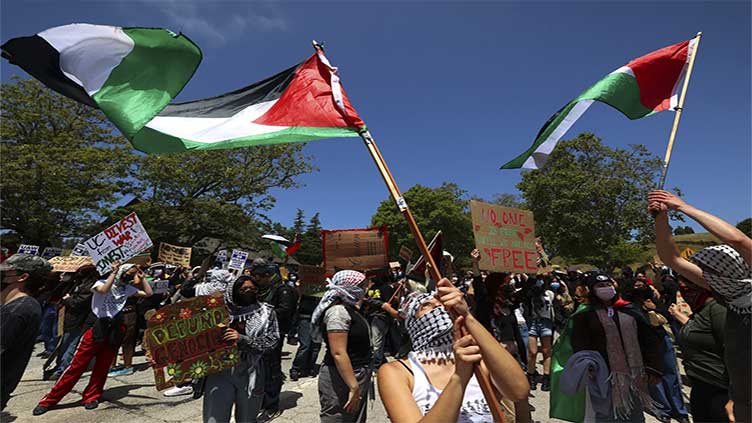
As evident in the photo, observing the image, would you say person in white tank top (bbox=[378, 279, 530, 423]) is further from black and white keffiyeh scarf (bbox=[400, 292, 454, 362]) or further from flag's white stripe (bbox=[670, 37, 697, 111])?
flag's white stripe (bbox=[670, 37, 697, 111])

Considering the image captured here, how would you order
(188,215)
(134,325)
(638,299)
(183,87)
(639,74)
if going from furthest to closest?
(188,215) → (134,325) → (638,299) → (639,74) → (183,87)

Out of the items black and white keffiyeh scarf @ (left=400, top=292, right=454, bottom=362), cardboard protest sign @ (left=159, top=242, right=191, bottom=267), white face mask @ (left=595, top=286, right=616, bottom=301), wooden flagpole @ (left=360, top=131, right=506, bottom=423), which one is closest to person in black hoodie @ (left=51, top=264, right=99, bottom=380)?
cardboard protest sign @ (left=159, top=242, right=191, bottom=267)

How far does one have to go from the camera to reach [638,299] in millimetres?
6031

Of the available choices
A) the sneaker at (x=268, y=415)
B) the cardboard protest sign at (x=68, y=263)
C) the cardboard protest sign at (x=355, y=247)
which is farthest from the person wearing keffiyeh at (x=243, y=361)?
the cardboard protest sign at (x=68, y=263)

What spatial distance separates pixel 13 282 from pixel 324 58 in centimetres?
333

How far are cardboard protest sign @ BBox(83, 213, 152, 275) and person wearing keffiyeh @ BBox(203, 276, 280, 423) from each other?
3190mm

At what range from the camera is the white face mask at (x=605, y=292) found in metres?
3.85

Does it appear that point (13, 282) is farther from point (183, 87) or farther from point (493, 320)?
point (493, 320)

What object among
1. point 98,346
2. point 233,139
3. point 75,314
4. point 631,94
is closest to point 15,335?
point 233,139

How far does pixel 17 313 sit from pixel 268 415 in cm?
314

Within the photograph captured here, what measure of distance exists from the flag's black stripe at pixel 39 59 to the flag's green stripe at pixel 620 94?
4.42 metres

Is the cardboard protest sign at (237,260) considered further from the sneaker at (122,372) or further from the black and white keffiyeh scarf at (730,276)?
the black and white keffiyeh scarf at (730,276)

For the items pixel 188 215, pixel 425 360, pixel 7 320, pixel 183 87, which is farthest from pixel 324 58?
pixel 188 215

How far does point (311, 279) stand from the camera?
793 centimetres
